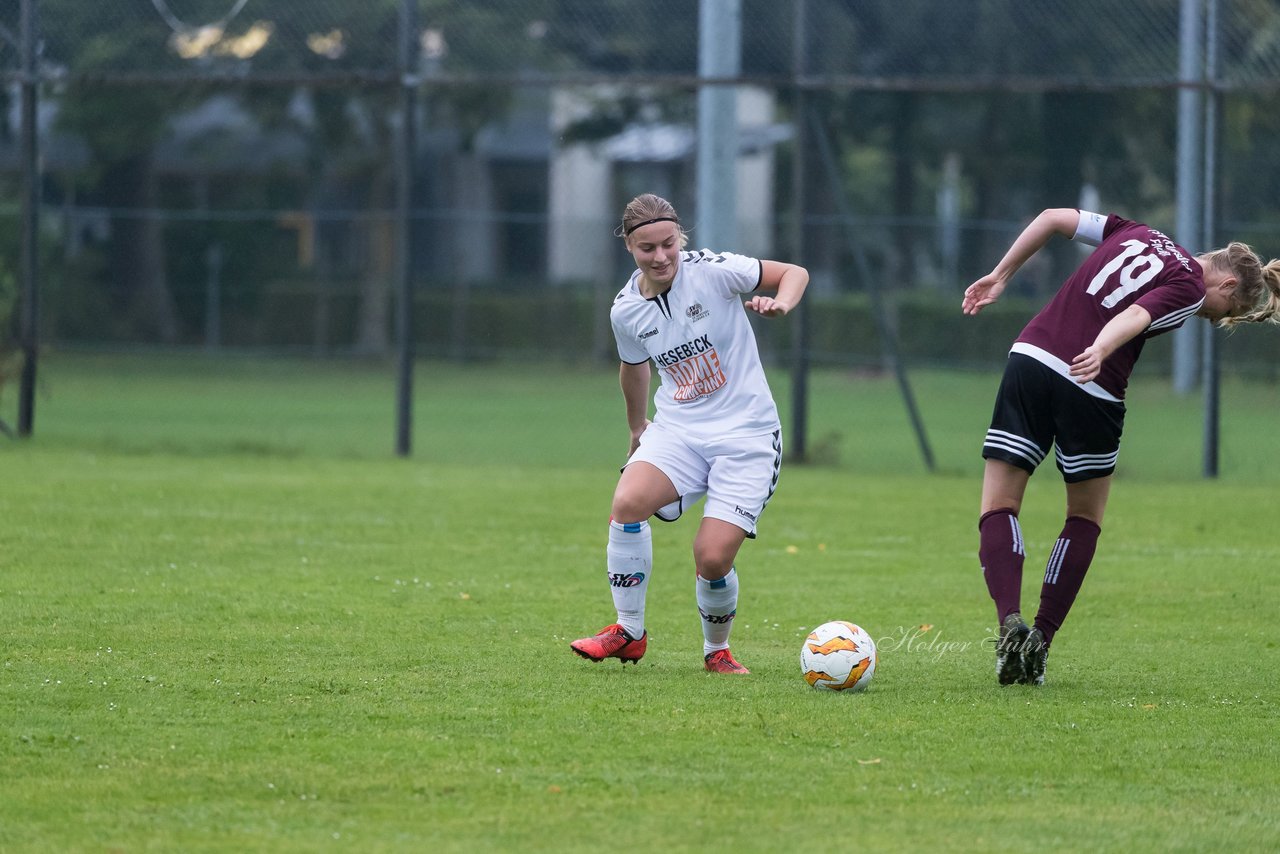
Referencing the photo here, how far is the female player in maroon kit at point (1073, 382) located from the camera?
5824mm

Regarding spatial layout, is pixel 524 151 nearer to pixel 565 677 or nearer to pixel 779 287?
pixel 779 287

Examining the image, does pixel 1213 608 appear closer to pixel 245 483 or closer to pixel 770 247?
pixel 245 483

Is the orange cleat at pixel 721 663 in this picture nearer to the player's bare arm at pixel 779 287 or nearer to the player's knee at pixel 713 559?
the player's knee at pixel 713 559

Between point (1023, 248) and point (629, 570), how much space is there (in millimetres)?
1799

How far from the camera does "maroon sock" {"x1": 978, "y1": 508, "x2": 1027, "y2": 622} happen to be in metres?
5.91

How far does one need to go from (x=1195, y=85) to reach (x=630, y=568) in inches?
328

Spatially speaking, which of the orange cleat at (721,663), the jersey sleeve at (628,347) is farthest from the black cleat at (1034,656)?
the jersey sleeve at (628,347)

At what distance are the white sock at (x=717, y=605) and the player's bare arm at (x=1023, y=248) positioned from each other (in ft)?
4.26

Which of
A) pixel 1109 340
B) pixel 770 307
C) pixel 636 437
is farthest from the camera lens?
pixel 636 437

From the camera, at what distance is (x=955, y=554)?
9406mm

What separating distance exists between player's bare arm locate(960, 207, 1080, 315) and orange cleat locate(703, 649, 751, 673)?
150 cm

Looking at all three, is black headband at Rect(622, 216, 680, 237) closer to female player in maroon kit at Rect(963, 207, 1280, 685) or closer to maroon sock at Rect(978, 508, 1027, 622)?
female player in maroon kit at Rect(963, 207, 1280, 685)

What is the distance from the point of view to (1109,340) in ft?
18.1

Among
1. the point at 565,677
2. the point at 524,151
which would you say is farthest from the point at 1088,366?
the point at 524,151
